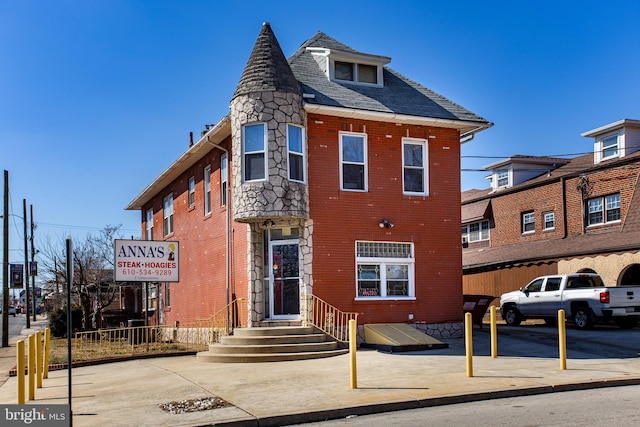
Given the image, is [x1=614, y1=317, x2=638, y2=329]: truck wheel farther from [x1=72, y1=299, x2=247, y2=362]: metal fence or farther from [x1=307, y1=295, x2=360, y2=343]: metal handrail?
[x1=72, y1=299, x2=247, y2=362]: metal fence

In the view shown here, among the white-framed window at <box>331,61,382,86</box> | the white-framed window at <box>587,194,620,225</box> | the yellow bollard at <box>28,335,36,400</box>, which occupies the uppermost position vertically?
the white-framed window at <box>331,61,382,86</box>

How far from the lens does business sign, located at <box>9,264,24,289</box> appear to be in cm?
→ 4509

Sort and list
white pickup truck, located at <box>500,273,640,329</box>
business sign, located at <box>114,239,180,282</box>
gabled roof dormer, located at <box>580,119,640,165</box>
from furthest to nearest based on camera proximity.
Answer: gabled roof dormer, located at <box>580,119,640,165</box>, white pickup truck, located at <box>500,273,640,329</box>, business sign, located at <box>114,239,180,282</box>

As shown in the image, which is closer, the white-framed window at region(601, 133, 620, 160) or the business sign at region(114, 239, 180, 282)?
the business sign at region(114, 239, 180, 282)

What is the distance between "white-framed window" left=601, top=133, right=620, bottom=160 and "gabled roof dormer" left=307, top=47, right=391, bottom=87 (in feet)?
42.9

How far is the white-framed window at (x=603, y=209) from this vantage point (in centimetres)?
2855

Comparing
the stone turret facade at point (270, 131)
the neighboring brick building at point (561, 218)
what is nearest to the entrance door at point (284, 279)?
the stone turret facade at point (270, 131)

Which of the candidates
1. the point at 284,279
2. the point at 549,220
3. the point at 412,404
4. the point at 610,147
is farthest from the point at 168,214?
the point at 412,404

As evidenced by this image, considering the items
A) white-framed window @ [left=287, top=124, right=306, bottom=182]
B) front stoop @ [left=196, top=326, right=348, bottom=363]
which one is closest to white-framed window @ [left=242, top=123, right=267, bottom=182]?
white-framed window @ [left=287, top=124, right=306, bottom=182]

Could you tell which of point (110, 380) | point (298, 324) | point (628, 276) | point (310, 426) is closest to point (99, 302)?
point (298, 324)

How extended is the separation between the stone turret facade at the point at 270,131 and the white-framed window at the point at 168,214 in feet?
38.2

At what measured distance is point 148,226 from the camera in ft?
116

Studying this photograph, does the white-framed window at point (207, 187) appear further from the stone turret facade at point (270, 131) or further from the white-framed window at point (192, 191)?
the stone turret facade at point (270, 131)

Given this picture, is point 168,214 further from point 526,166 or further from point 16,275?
point 16,275
